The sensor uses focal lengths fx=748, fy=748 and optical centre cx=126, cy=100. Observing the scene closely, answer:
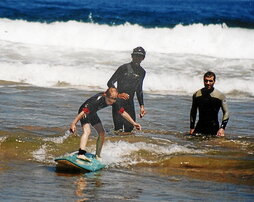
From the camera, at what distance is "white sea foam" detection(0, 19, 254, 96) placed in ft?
72.3

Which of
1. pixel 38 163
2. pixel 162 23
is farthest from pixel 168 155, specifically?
pixel 162 23

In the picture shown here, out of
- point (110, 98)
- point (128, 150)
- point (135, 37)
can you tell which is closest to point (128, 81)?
point (128, 150)

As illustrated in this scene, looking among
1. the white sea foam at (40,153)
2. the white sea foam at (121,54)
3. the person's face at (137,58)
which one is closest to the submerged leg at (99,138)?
the white sea foam at (40,153)

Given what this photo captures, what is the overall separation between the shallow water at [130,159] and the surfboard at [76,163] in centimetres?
12

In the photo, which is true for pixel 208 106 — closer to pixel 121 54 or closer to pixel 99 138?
pixel 99 138

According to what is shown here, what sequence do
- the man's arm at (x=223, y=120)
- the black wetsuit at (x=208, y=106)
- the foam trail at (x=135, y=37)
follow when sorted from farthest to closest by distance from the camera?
the foam trail at (x=135, y=37) < the black wetsuit at (x=208, y=106) < the man's arm at (x=223, y=120)

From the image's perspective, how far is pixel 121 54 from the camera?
27.4 m

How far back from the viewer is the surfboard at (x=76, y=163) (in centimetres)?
1074

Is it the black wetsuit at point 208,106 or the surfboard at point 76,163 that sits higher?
the black wetsuit at point 208,106

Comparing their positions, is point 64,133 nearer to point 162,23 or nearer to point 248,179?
point 248,179

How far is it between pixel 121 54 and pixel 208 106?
14243 millimetres

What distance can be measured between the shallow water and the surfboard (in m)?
0.12

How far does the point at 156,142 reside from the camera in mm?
13008

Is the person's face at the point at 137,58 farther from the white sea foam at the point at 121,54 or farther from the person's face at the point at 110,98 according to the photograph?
the white sea foam at the point at 121,54
